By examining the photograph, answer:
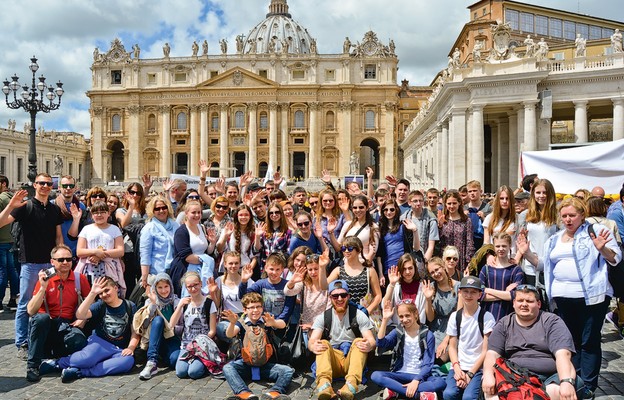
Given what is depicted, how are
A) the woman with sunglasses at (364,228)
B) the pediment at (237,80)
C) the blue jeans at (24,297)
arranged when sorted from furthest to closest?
the pediment at (237,80)
the woman with sunglasses at (364,228)
the blue jeans at (24,297)

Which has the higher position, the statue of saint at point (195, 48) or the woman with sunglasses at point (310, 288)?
the statue of saint at point (195, 48)

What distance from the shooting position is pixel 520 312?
4.53 meters

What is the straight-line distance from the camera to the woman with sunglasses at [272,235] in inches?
273

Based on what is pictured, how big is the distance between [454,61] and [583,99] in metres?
6.05

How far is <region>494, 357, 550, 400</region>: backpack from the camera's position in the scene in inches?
165

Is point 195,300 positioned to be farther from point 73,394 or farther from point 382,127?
point 382,127

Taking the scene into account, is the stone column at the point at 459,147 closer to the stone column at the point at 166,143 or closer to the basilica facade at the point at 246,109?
the basilica facade at the point at 246,109

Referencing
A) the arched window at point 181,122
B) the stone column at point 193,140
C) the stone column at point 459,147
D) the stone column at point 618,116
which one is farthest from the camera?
the arched window at point 181,122

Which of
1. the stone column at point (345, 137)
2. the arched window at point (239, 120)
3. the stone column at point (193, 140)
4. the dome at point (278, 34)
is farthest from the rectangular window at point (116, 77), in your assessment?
the stone column at point (345, 137)

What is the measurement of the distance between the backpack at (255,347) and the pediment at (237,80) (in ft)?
182

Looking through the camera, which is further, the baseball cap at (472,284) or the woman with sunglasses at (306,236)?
the woman with sunglasses at (306,236)

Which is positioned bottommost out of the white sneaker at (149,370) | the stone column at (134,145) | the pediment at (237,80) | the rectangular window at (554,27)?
the white sneaker at (149,370)

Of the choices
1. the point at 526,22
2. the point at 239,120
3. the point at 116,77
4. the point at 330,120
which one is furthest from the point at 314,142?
the point at 116,77

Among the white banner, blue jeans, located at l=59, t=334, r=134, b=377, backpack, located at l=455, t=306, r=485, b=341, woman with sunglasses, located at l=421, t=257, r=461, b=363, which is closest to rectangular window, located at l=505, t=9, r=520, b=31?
the white banner
